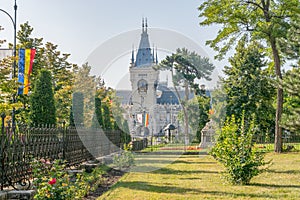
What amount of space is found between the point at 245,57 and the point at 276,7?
15.4 metres

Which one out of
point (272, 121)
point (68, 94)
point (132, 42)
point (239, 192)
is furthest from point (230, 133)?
point (272, 121)

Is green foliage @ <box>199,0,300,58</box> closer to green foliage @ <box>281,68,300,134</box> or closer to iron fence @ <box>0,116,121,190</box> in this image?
green foliage @ <box>281,68,300,134</box>

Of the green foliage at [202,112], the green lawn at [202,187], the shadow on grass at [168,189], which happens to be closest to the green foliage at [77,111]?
the green lawn at [202,187]

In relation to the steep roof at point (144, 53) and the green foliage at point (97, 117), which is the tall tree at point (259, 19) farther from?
the green foliage at point (97, 117)

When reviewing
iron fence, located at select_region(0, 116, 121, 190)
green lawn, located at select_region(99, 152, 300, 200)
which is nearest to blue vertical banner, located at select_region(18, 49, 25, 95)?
iron fence, located at select_region(0, 116, 121, 190)

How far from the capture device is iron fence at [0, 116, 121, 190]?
7348 millimetres

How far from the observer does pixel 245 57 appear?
1410 inches

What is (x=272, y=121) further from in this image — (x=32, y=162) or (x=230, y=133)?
(x=32, y=162)

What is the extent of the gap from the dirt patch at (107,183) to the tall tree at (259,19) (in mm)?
9819

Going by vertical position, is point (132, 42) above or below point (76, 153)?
above

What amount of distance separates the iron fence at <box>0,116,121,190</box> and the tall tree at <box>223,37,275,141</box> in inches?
884

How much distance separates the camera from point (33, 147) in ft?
29.1

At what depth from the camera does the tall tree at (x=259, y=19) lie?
63.6 ft

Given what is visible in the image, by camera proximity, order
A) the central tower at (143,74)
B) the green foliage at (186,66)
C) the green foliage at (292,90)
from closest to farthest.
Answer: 1. the green foliage at (292,90)
2. the central tower at (143,74)
3. the green foliage at (186,66)
